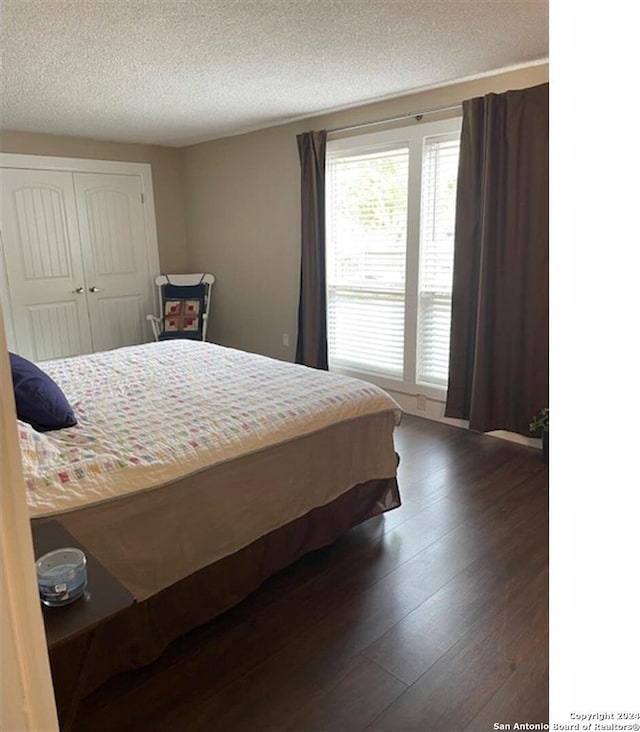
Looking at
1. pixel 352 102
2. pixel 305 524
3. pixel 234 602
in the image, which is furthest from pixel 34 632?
pixel 352 102

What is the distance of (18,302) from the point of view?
196 inches

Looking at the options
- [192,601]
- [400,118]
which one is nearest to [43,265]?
[400,118]

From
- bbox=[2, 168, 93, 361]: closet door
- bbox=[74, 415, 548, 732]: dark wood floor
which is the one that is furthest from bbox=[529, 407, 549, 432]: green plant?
bbox=[2, 168, 93, 361]: closet door

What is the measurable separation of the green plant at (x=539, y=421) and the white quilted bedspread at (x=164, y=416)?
4.01 ft

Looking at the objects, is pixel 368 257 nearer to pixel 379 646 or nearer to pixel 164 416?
pixel 164 416

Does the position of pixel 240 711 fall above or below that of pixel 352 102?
below

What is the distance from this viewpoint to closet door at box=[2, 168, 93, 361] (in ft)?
16.0

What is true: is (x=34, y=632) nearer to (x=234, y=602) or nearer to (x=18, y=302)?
(x=234, y=602)

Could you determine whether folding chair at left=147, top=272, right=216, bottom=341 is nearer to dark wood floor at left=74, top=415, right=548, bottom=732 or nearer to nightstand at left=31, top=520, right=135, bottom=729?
dark wood floor at left=74, top=415, right=548, bottom=732

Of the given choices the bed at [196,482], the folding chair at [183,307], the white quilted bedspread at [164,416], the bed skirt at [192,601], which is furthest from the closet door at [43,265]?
the bed skirt at [192,601]

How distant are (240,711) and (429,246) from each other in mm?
3193

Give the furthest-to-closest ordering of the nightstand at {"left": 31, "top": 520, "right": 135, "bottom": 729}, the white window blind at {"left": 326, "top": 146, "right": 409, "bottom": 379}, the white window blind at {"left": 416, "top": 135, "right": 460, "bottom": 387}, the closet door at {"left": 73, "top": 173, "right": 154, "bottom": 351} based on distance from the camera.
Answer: the closet door at {"left": 73, "top": 173, "right": 154, "bottom": 351} → the white window blind at {"left": 326, "top": 146, "right": 409, "bottom": 379} → the white window blind at {"left": 416, "top": 135, "right": 460, "bottom": 387} → the nightstand at {"left": 31, "top": 520, "right": 135, "bottom": 729}

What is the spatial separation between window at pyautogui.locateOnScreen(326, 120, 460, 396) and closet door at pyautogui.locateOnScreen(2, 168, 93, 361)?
2.54 meters

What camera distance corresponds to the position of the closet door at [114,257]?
17.5 ft
